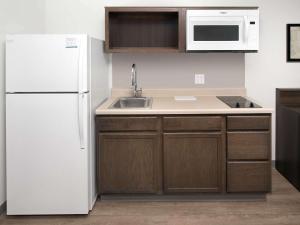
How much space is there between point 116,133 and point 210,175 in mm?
860

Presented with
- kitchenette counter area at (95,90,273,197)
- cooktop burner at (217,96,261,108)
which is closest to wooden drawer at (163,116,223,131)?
kitchenette counter area at (95,90,273,197)

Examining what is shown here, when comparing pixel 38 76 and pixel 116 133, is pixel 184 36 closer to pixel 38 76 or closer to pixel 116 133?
pixel 116 133

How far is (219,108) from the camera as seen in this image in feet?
11.2

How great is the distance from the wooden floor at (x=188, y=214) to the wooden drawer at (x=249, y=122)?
2.12 ft

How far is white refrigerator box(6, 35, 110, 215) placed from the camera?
9.98ft

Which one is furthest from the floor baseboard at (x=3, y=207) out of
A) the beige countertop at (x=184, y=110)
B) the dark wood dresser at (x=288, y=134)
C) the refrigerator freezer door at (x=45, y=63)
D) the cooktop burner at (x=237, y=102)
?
the dark wood dresser at (x=288, y=134)

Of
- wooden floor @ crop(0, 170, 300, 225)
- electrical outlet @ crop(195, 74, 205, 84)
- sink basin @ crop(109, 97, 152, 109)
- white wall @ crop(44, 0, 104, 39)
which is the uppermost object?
white wall @ crop(44, 0, 104, 39)

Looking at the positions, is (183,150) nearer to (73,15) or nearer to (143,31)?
(143,31)

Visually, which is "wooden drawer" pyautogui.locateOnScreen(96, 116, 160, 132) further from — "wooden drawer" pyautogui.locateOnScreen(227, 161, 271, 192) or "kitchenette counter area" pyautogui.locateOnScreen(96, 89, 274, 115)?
"wooden drawer" pyautogui.locateOnScreen(227, 161, 271, 192)

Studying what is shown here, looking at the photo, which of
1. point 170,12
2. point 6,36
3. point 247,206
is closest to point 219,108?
point 247,206

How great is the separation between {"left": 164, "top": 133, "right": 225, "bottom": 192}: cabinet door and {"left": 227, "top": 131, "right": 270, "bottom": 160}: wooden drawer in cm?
10

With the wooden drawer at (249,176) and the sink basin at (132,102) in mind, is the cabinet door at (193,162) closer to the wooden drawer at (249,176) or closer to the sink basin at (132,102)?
the wooden drawer at (249,176)

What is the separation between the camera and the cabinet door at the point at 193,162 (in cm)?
343

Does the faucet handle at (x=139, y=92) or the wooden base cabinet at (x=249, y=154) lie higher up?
the faucet handle at (x=139, y=92)
